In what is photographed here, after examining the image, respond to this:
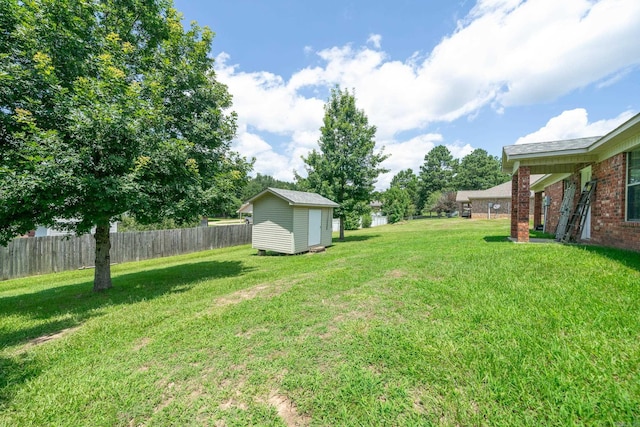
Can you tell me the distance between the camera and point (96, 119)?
5.15 m

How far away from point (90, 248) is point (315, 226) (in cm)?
1029

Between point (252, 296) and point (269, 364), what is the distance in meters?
2.69

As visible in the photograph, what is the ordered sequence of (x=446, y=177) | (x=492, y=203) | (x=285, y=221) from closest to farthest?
(x=285, y=221), (x=492, y=203), (x=446, y=177)

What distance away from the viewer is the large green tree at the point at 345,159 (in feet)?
51.8

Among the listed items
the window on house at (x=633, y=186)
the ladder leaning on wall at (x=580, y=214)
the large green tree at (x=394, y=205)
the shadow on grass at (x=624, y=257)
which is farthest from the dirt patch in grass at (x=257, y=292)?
the large green tree at (x=394, y=205)

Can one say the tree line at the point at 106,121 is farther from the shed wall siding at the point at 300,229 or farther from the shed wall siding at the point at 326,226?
the shed wall siding at the point at 326,226

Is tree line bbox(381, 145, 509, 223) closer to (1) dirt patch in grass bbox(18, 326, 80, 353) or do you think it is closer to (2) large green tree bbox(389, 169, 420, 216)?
(2) large green tree bbox(389, 169, 420, 216)

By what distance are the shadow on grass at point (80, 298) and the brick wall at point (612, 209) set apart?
10.3 metres

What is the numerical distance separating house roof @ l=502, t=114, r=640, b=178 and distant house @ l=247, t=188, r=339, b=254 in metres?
8.29

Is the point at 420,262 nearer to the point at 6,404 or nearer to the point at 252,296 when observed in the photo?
the point at 252,296

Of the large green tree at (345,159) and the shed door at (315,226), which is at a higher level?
the large green tree at (345,159)

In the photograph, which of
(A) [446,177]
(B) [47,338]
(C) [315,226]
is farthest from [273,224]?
(A) [446,177]

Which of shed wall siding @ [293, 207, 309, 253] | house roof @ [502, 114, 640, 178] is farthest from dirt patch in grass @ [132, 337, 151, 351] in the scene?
house roof @ [502, 114, 640, 178]

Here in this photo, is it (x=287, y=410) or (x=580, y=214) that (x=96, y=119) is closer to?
(x=287, y=410)
